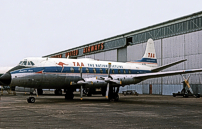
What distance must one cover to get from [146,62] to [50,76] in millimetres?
14127

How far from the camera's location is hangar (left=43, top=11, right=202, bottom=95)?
37188mm

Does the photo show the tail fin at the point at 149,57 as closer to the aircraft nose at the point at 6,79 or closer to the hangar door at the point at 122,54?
the aircraft nose at the point at 6,79

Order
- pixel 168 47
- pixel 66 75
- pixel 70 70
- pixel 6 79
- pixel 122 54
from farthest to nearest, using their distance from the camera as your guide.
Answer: pixel 122 54 → pixel 168 47 → pixel 70 70 → pixel 66 75 → pixel 6 79

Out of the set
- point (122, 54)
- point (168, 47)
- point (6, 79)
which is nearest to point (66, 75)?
point (6, 79)

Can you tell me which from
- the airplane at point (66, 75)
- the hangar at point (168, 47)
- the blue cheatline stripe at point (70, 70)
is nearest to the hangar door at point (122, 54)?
the hangar at point (168, 47)

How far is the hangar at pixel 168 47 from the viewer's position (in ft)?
122

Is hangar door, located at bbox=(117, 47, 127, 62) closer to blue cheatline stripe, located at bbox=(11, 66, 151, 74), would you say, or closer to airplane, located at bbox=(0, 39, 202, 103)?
blue cheatline stripe, located at bbox=(11, 66, 151, 74)

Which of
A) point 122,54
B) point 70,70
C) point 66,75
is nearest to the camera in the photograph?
point 66,75

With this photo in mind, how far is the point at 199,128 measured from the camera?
8758mm

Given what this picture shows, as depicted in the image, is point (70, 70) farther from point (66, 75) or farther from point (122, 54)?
point (122, 54)

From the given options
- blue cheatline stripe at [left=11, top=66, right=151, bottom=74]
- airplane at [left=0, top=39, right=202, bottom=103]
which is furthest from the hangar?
airplane at [left=0, top=39, right=202, bottom=103]

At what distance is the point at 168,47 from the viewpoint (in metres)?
42.4

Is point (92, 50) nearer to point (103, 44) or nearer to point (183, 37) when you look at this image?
point (103, 44)

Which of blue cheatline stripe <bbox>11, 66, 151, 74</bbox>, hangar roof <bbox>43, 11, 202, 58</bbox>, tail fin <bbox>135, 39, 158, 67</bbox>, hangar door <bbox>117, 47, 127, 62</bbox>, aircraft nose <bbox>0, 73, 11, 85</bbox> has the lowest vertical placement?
aircraft nose <bbox>0, 73, 11, 85</bbox>
